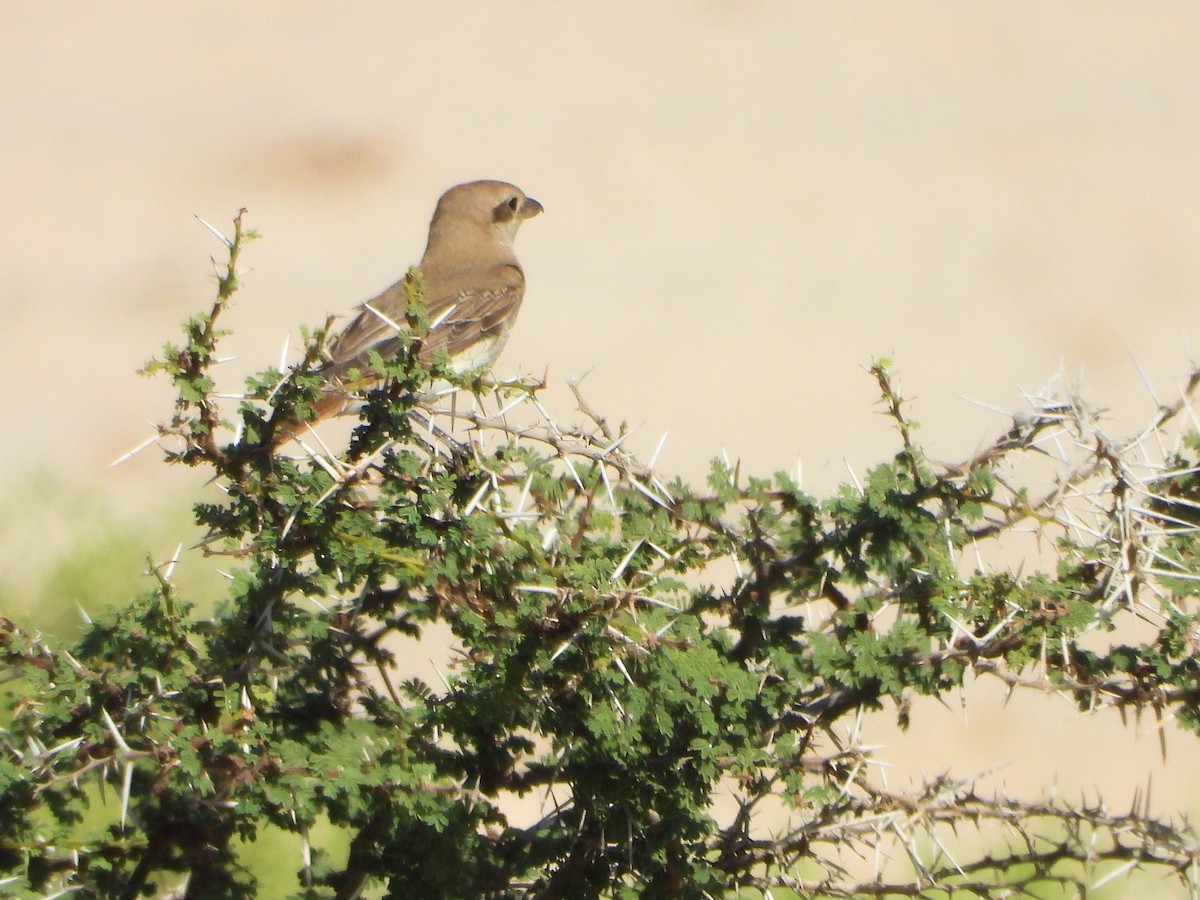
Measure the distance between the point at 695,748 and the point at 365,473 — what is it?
771 mm

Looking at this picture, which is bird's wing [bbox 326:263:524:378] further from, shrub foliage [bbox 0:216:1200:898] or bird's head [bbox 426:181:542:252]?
shrub foliage [bbox 0:216:1200:898]

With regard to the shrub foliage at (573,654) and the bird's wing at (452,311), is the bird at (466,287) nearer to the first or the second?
the bird's wing at (452,311)

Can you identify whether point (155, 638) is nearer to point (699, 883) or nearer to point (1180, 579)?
point (699, 883)

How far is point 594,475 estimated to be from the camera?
276 centimetres

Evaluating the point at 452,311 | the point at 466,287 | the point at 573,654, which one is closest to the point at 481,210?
the point at 466,287

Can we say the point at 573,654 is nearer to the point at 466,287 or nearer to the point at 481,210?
the point at 466,287

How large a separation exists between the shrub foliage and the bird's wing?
2.92 metres

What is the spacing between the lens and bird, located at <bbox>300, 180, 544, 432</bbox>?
5953 mm

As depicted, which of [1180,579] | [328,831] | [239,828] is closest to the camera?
[1180,579]

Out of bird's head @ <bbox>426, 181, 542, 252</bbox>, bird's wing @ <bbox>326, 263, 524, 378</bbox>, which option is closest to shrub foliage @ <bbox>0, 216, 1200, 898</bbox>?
bird's wing @ <bbox>326, 263, 524, 378</bbox>

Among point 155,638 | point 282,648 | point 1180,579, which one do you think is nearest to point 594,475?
point 282,648

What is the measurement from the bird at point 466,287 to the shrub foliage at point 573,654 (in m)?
2.56

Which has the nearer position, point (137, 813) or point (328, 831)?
point (137, 813)

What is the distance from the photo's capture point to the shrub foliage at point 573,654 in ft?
8.23
